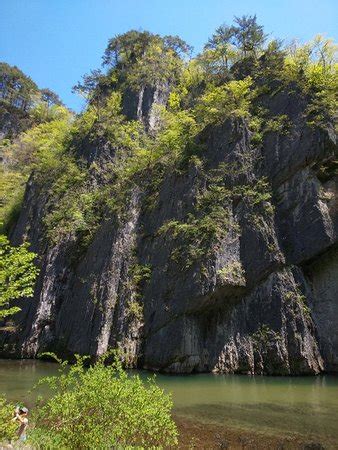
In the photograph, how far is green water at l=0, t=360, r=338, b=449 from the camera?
10.5 m

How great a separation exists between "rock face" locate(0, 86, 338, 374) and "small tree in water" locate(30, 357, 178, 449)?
13.3 m

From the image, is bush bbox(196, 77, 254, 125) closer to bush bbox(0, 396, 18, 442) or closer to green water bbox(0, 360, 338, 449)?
green water bbox(0, 360, 338, 449)

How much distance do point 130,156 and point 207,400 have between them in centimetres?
2576

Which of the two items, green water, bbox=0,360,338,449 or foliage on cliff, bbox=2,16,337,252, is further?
foliage on cliff, bbox=2,16,337,252

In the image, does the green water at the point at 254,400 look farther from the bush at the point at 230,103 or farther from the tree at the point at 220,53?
the tree at the point at 220,53

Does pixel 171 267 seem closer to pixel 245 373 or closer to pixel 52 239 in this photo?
pixel 245 373

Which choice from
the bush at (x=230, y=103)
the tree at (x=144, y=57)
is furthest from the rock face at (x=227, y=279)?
the tree at (x=144, y=57)

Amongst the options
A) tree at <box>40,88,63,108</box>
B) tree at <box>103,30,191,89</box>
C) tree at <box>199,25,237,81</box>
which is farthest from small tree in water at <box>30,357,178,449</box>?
tree at <box>40,88,63,108</box>

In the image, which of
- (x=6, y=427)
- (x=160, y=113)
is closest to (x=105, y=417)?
(x=6, y=427)

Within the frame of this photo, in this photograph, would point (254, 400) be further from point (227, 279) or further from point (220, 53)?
point (220, 53)

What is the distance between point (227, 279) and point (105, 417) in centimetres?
1420

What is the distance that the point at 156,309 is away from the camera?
71.7 ft

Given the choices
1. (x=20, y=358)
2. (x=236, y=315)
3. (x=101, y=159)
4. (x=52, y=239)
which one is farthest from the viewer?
(x=101, y=159)

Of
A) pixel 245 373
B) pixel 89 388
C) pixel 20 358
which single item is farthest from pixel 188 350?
pixel 89 388
